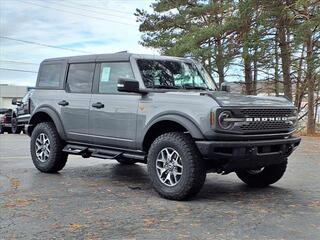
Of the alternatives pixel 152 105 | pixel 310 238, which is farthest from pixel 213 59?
pixel 310 238

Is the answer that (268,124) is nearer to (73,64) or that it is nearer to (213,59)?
(73,64)

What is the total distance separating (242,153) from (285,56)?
1889 centimetres

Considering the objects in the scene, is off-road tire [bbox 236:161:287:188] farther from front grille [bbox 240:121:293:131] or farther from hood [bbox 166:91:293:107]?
hood [bbox 166:91:293:107]

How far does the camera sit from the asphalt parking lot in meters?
4.65

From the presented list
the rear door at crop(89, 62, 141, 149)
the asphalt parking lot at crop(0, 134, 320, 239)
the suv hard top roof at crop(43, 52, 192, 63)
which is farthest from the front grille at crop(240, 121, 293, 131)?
the suv hard top roof at crop(43, 52, 192, 63)

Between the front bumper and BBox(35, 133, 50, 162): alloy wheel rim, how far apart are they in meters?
3.38

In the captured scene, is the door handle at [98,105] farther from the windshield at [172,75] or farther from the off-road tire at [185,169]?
the off-road tire at [185,169]

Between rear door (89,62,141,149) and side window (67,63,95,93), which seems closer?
rear door (89,62,141,149)

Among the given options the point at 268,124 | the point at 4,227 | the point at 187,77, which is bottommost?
the point at 4,227

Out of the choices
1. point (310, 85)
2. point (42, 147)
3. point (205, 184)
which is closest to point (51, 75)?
point (42, 147)

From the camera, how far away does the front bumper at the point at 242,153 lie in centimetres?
584

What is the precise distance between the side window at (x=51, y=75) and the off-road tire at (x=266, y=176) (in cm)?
349

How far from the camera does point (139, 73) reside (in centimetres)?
703

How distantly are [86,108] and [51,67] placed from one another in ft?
4.93
